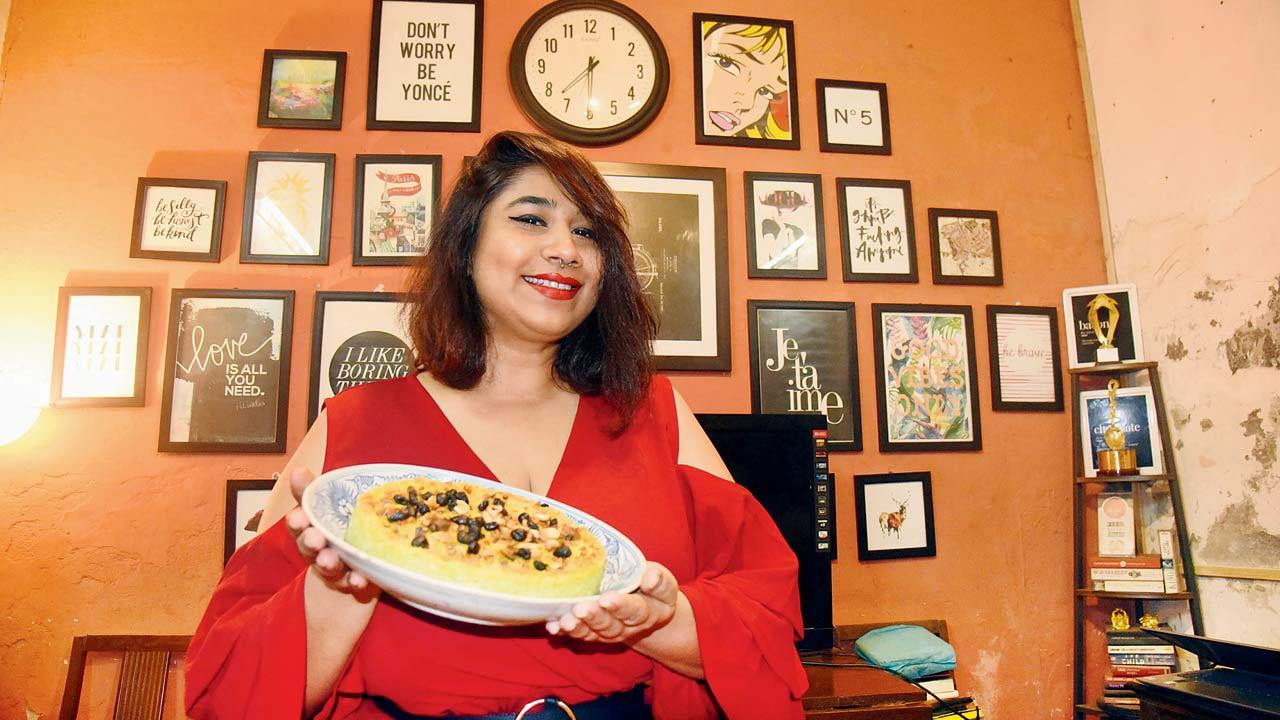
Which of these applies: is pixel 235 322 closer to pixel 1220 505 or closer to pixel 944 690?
pixel 944 690

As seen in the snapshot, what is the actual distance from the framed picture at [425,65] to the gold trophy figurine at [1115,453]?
2.31 m

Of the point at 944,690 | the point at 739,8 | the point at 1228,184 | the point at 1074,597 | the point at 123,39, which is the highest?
the point at 739,8

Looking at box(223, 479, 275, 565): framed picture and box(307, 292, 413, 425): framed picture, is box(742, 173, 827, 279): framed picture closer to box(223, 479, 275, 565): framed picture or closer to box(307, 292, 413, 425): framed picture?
box(307, 292, 413, 425): framed picture

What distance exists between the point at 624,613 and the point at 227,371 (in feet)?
6.22

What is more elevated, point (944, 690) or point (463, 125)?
point (463, 125)

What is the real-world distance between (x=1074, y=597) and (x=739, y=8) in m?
2.35

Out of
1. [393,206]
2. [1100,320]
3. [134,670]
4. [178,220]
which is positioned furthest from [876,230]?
[134,670]

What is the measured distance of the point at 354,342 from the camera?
2.16 m

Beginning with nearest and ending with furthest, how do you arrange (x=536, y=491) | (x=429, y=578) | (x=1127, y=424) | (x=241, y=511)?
(x=429, y=578) < (x=536, y=491) < (x=241, y=511) < (x=1127, y=424)

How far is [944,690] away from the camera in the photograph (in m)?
1.97

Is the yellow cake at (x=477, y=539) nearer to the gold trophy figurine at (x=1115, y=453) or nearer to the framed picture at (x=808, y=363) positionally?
the framed picture at (x=808, y=363)

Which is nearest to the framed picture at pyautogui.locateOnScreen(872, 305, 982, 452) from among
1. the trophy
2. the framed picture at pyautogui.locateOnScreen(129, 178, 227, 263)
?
the trophy

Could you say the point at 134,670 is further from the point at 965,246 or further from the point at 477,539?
the point at 965,246

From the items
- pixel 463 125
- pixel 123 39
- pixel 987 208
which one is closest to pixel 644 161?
pixel 463 125
